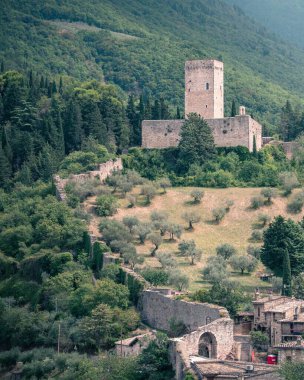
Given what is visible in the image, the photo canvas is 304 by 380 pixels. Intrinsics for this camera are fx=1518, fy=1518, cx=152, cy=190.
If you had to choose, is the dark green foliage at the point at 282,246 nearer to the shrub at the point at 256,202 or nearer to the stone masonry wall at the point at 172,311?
the stone masonry wall at the point at 172,311

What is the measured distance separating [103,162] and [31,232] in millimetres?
9713

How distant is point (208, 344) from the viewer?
180 ft

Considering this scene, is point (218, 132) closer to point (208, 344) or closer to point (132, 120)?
point (132, 120)

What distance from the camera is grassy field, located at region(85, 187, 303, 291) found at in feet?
247

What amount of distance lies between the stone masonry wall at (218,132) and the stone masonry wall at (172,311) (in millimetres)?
24934

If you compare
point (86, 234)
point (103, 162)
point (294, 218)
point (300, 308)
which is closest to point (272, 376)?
point (300, 308)

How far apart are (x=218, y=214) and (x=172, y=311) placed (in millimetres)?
20007

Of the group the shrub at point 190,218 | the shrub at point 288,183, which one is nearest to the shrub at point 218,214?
the shrub at point 190,218

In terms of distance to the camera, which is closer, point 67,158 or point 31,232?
point 31,232

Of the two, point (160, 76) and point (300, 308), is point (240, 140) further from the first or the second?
point (160, 76)

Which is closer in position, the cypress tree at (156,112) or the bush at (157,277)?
the bush at (157,277)

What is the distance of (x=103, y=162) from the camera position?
280 ft

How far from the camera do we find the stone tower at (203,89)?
294 ft

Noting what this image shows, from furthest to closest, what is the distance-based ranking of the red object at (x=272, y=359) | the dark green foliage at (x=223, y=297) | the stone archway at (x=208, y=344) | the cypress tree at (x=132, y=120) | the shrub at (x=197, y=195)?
the cypress tree at (x=132, y=120)
the shrub at (x=197, y=195)
the dark green foliage at (x=223, y=297)
the stone archway at (x=208, y=344)
the red object at (x=272, y=359)
